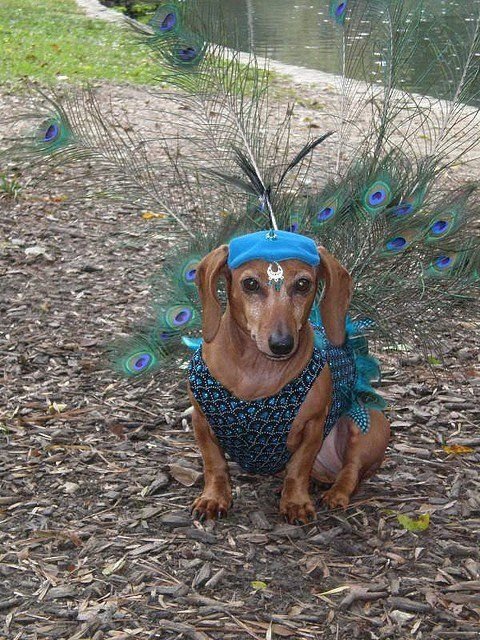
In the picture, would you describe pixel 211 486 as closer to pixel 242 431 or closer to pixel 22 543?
pixel 242 431

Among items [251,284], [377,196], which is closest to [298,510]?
[251,284]

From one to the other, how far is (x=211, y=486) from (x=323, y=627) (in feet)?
2.82

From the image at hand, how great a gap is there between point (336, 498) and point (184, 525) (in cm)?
63

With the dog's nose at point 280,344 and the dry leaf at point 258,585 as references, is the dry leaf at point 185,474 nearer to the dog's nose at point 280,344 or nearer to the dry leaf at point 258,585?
the dry leaf at point 258,585

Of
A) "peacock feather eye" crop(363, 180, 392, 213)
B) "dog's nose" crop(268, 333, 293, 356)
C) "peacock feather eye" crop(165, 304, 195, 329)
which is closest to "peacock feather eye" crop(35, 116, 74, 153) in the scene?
"peacock feather eye" crop(165, 304, 195, 329)

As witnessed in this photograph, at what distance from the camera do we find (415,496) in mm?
4379

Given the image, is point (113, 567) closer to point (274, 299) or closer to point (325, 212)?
point (274, 299)

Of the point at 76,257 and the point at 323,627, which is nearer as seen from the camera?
the point at 323,627

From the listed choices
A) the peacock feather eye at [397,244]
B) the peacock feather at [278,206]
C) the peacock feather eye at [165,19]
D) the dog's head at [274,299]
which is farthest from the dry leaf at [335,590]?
the peacock feather eye at [165,19]

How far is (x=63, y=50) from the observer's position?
16.4 m

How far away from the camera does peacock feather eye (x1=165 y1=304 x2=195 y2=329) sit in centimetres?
452

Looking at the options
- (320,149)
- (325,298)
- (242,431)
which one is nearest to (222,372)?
(242,431)

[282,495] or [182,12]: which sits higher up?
[182,12]

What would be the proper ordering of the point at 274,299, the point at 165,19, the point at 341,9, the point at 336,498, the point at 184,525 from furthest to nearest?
the point at 341,9 → the point at 165,19 → the point at 336,498 → the point at 184,525 → the point at 274,299
